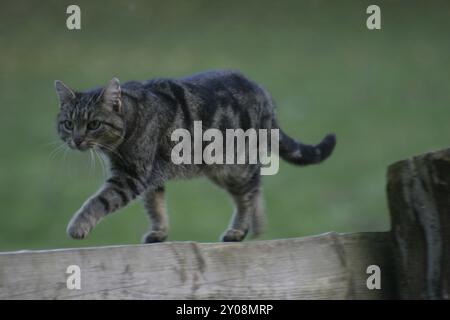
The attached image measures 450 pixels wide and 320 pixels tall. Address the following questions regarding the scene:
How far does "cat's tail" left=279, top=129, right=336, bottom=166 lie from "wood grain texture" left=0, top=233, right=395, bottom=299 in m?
0.66

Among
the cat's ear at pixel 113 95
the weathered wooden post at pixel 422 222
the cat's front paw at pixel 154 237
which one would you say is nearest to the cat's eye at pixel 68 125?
the cat's ear at pixel 113 95

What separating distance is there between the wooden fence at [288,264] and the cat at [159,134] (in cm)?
54

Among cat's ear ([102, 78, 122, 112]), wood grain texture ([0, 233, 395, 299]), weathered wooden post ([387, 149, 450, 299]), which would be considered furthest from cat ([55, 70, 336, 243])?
weathered wooden post ([387, 149, 450, 299])

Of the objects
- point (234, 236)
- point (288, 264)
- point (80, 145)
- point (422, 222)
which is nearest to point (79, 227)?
point (80, 145)

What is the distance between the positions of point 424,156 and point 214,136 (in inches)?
32.9

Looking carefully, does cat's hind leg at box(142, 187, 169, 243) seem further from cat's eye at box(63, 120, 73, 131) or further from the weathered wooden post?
the weathered wooden post

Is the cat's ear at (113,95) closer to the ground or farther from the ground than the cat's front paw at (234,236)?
farther from the ground

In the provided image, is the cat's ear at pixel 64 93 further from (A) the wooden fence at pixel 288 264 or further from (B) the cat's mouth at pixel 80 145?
(A) the wooden fence at pixel 288 264

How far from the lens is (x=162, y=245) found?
1491 millimetres

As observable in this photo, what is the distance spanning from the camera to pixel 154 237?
2.19 m

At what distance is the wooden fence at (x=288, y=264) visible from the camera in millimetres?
1376

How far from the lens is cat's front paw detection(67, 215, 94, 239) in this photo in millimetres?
1951

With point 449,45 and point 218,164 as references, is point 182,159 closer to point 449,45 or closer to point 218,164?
point 218,164
